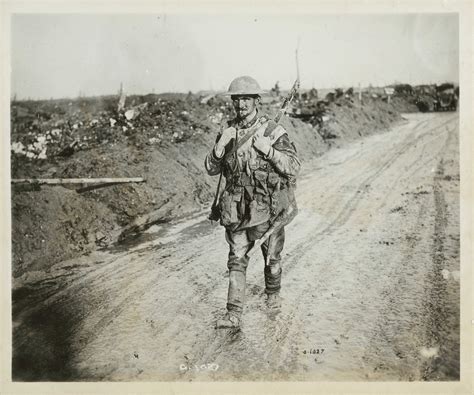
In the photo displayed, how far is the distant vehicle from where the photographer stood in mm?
6004

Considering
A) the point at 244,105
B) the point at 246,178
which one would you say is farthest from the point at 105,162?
the point at 244,105

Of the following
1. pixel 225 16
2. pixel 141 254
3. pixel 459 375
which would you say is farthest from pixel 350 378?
pixel 225 16

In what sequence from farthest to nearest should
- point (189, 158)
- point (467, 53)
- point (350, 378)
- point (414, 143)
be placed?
1. point (189, 158)
2. point (414, 143)
3. point (467, 53)
4. point (350, 378)

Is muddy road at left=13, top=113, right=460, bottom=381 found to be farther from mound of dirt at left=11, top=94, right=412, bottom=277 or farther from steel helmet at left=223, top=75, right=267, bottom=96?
steel helmet at left=223, top=75, right=267, bottom=96

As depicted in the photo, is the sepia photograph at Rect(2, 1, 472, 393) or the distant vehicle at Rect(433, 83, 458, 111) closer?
the sepia photograph at Rect(2, 1, 472, 393)

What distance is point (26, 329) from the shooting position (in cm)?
575

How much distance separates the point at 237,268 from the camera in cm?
527

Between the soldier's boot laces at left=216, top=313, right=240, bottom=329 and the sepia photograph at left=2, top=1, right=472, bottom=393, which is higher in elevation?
the sepia photograph at left=2, top=1, right=472, bottom=393

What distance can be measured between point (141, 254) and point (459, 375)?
3.67 m

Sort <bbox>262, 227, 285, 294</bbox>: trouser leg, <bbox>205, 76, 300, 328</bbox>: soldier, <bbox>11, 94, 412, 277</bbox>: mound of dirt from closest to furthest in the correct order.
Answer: <bbox>205, 76, 300, 328</bbox>: soldier, <bbox>262, 227, 285, 294</bbox>: trouser leg, <bbox>11, 94, 412, 277</bbox>: mound of dirt

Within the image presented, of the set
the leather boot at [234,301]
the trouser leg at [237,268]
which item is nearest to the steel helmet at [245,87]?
the trouser leg at [237,268]

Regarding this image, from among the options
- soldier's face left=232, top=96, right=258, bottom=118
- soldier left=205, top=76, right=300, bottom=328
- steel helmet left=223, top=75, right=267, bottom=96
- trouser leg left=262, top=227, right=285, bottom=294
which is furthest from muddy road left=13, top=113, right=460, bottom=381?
steel helmet left=223, top=75, right=267, bottom=96

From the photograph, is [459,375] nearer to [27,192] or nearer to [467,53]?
[467,53]

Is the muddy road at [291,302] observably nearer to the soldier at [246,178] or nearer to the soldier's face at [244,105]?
the soldier at [246,178]
